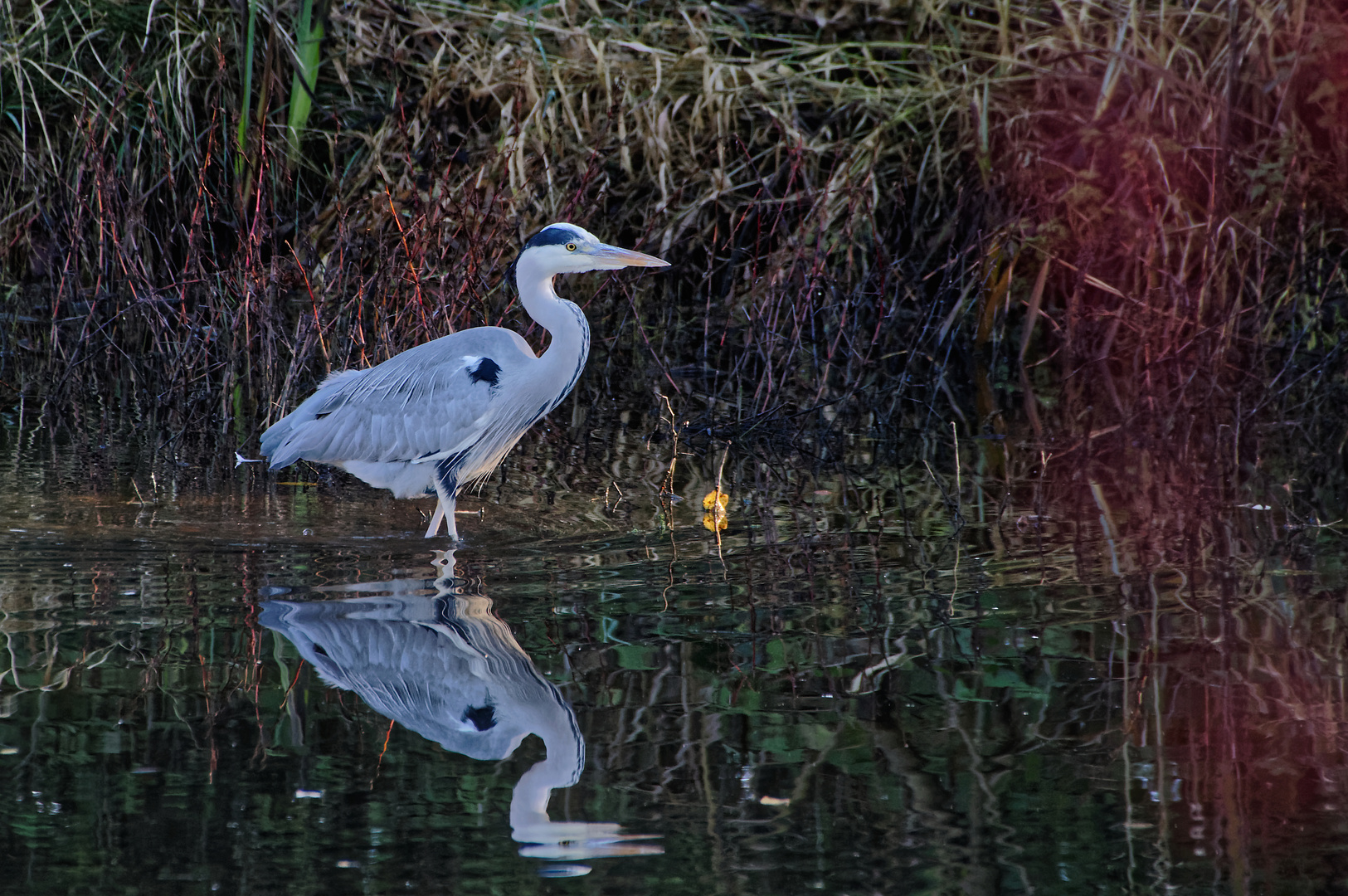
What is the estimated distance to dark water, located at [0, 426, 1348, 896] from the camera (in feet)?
9.14

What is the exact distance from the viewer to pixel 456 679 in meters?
3.79

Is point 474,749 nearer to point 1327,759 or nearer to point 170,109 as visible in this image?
point 1327,759

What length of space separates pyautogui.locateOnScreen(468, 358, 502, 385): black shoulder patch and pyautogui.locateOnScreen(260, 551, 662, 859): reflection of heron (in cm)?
135

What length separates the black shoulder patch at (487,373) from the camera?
233 inches

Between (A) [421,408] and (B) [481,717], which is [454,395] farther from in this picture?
(B) [481,717]

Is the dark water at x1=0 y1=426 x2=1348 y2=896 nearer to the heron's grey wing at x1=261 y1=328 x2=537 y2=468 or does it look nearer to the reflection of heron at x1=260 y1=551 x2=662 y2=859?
the reflection of heron at x1=260 y1=551 x2=662 y2=859

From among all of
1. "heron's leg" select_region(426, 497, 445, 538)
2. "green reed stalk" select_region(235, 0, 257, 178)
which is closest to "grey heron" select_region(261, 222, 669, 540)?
"heron's leg" select_region(426, 497, 445, 538)

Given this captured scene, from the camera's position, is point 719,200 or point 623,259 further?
point 719,200

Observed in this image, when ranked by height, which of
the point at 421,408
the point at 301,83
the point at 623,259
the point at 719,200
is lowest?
the point at 421,408

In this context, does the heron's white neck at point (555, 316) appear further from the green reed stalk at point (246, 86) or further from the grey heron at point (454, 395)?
the green reed stalk at point (246, 86)

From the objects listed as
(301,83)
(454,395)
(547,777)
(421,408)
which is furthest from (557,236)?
(301,83)

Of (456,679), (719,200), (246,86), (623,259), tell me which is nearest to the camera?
(456,679)

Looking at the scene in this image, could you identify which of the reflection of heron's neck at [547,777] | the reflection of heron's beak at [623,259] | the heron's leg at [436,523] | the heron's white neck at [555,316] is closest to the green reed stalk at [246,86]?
the heron's white neck at [555,316]

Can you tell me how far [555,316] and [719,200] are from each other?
12.4 ft
